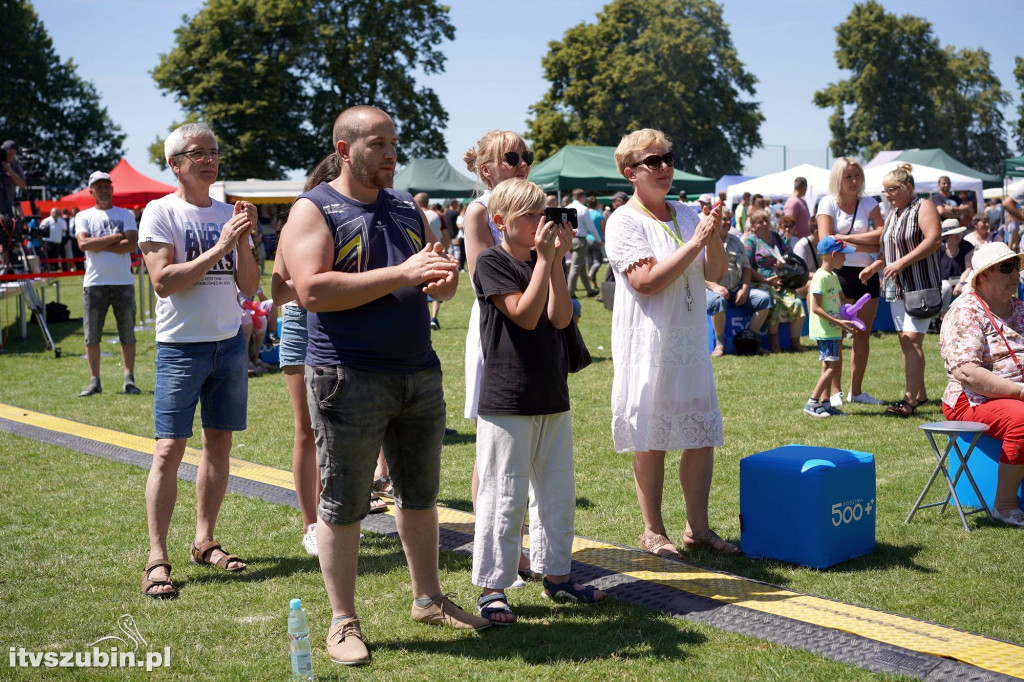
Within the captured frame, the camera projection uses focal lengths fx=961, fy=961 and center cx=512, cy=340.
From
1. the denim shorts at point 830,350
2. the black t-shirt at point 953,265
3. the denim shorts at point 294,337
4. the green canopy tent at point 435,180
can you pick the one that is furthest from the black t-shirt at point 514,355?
the green canopy tent at point 435,180

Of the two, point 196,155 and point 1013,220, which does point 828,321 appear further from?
point 1013,220

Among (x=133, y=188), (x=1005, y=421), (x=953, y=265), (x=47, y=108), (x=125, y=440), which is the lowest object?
(x=125, y=440)

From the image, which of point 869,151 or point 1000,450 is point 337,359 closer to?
point 1000,450

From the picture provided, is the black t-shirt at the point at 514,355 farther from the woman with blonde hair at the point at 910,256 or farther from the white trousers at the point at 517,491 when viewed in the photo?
the woman with blonde hair at the point at 910,256

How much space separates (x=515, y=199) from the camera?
12.8ft

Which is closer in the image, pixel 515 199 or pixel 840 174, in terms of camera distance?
pixel 515 199

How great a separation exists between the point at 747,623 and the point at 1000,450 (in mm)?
2173

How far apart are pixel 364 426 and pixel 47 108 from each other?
59731 millimetres

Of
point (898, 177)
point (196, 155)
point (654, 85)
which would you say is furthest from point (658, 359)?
point (654, 85)

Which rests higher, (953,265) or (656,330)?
(953,265)

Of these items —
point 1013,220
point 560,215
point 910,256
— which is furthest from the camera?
point 1013,220

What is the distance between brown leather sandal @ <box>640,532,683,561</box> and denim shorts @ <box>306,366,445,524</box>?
1486mm

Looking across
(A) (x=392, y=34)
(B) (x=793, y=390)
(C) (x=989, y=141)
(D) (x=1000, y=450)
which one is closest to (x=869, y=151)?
(C) (x=989, y=141)

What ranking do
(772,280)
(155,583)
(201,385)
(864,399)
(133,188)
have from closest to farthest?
(155,583) → (201,385) → (864,399) → (772,280) → (133,188)
